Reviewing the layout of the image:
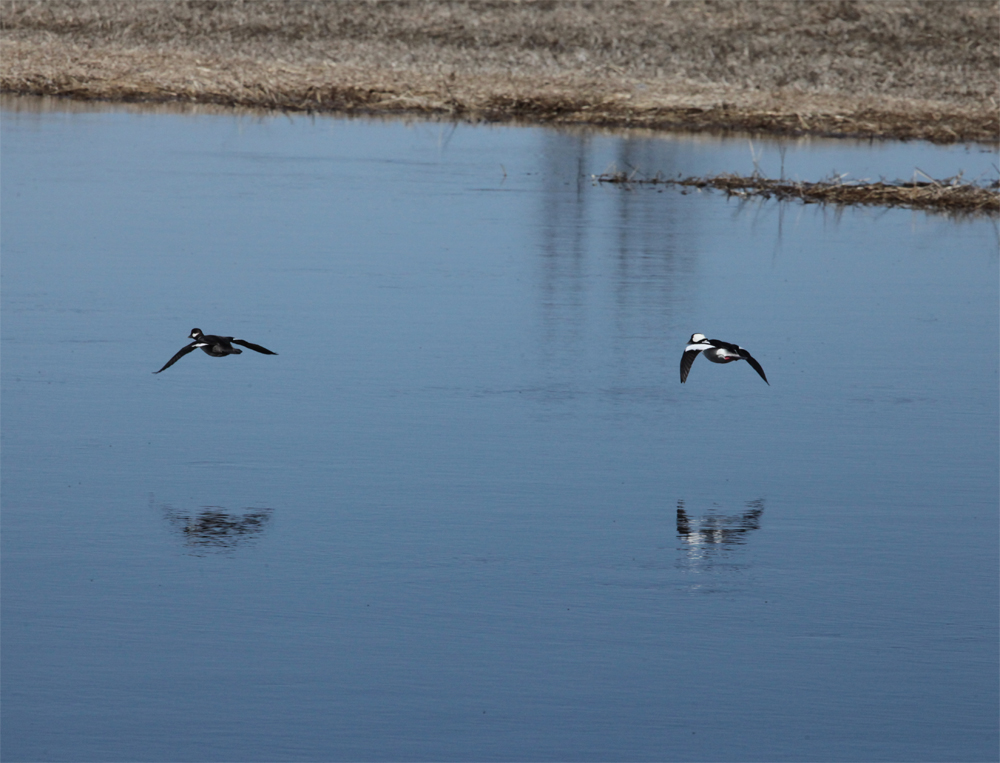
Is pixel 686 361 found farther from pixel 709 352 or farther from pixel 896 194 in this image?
pixel 896 194

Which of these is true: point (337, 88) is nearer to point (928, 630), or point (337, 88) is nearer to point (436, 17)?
point (436, 17)

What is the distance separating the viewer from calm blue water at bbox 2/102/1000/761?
20.9 ft

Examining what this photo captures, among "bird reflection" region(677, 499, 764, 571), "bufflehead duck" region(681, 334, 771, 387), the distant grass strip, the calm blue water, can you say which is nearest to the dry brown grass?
the distant grass strip

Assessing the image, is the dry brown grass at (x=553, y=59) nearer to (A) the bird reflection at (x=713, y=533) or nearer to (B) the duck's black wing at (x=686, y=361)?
(B) the duck's black wing at (x=686, y=361)

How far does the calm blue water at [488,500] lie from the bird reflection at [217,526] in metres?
0.02

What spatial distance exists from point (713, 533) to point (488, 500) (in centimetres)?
122

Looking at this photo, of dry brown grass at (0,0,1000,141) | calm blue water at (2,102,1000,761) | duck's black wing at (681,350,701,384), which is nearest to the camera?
calm blue water at (2,102,1000,761)

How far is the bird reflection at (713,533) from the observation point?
26.8 feet

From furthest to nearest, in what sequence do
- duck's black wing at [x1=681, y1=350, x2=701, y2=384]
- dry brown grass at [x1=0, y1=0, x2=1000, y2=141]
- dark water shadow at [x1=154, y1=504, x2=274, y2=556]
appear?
dry brown grass at [x1=0, y1=0, x2=1000, y2=141] → duck's black wing at [x1=681, y1=350, x2=701, y2=384] → dark water shadow at [x1=154, y1=504, x2=274, y2=556]

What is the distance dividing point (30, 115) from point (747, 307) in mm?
19961

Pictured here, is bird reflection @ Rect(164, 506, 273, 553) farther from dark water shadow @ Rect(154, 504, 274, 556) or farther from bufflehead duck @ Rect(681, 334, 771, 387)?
bufflehead duck @ Rect(681, 334, 771, 387)

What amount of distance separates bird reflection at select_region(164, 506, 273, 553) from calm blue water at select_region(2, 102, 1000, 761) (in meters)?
0.02

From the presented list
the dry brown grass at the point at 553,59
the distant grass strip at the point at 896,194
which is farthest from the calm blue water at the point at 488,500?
the dry brown grass at the point at 553,59

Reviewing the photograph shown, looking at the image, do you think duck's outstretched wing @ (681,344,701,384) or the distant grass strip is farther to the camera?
the distant grass strip
